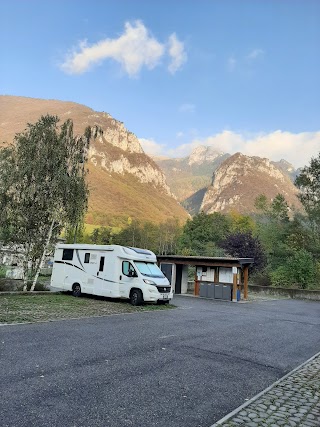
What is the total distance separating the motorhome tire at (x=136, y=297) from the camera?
16.5m

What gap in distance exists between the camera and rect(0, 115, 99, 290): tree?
18234 mm

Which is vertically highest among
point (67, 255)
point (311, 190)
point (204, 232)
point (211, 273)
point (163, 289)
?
point (311, 190)

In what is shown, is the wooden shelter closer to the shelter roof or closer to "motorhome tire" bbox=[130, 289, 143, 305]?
the shelter roof

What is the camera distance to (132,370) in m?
6.01

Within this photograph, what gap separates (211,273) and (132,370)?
70.3ft

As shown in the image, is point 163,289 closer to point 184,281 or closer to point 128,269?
point 128,269

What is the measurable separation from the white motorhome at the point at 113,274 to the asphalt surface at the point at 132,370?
5505 millimetres

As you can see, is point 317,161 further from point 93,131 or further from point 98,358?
point 98,358

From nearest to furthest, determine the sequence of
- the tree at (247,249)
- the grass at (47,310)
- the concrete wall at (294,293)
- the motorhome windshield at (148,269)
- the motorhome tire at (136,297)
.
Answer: the grass at (47,310), the motorhome tire at (136,297), the motorhome windshield at (148,269), the concrete wall at (294,293), the tree at (247,249)

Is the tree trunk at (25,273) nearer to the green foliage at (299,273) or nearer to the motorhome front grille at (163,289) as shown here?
the motorhome front grille at (163,289)

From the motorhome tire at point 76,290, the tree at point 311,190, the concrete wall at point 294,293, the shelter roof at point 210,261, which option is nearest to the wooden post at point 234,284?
the shelter roof at point 210,261

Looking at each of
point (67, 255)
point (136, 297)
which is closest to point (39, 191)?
point (67, 255)

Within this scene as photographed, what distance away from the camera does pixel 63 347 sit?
7.29 metres

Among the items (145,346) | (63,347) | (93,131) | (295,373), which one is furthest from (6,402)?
(93,131)
